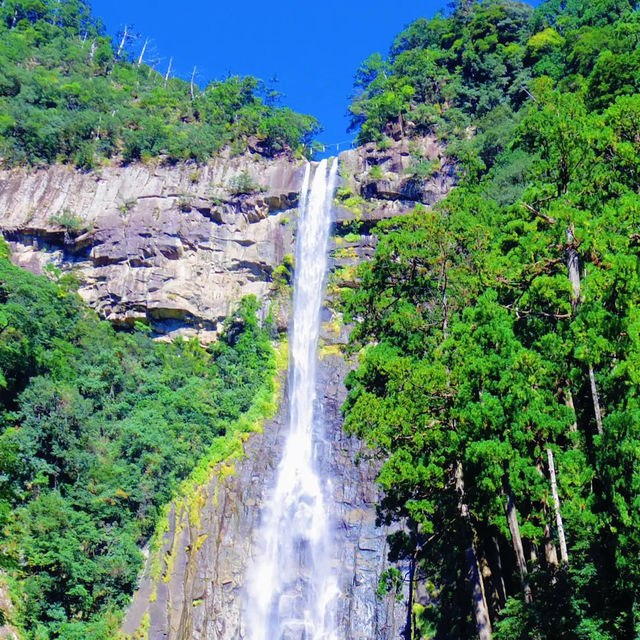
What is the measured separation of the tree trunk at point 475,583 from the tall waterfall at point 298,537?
10.4 metres

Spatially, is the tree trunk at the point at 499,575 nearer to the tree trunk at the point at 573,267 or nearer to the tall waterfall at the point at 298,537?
the tree trunk at the point at 573,267

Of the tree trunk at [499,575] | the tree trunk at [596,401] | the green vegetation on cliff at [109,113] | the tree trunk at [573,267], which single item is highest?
the green vegetation on cliff at [109,113]

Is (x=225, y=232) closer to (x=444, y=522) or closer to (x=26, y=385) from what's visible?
(x=26, y=385)

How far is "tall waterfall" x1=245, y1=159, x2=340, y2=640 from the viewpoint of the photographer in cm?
1973

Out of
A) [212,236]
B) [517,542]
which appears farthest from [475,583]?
[212,236]

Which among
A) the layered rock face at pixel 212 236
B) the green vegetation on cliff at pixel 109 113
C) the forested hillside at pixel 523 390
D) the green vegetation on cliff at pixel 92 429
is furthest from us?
the green vegetation on cliff at pixel 109 113

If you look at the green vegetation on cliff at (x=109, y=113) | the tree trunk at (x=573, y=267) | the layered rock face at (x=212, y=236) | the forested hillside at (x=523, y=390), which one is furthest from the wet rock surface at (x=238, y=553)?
the green vegetation on cliff at (x=109, y=113)

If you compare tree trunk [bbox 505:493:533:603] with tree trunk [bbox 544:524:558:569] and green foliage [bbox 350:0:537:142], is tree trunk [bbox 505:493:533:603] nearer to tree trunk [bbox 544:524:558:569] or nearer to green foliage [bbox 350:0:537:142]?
tree trunk [bbox 544:524:558:569]

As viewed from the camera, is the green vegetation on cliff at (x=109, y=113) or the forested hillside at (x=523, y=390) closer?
the forested hillside at (x=523, y=390)

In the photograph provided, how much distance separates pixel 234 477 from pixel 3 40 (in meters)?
31.5

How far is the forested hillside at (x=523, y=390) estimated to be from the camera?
8008 millimetres

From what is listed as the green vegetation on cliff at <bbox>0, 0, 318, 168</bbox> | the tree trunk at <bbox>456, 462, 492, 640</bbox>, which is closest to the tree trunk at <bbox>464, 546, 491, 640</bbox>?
the tree trunk at <bbox>456, 462, 492, 640</bbox>

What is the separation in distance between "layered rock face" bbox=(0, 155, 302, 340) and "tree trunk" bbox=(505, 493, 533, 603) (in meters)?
21.0

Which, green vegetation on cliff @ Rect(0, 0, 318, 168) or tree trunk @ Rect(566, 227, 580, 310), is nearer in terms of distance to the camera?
tree trunk @ Rect(566, 227, 580, 310)
